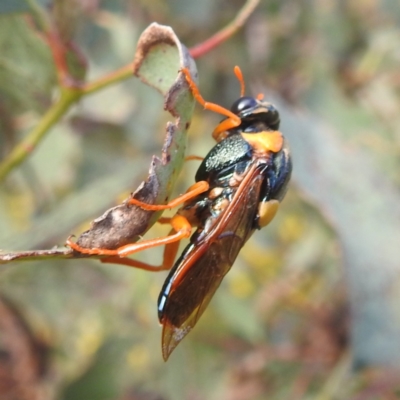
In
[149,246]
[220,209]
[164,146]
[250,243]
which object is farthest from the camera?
[250,243]

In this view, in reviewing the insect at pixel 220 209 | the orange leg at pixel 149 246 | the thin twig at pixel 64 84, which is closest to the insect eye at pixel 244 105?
the insect at pixel 220 209

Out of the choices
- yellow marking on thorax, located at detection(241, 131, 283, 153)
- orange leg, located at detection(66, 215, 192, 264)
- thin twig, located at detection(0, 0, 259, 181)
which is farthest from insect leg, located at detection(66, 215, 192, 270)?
thin twig, located at detection(0, 0, 259, 181)

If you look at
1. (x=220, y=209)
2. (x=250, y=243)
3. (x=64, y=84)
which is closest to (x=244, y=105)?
(x=220, y=209)

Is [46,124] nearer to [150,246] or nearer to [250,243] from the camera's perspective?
[150,246]

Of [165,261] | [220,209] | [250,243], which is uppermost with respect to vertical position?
[220,209]

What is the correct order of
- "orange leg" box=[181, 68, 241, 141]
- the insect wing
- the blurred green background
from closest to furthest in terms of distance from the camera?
the insect wing
"orange leg" box=[181, 68, 241, 141]
the blurred green background

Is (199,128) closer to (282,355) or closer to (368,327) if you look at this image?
(282,355)

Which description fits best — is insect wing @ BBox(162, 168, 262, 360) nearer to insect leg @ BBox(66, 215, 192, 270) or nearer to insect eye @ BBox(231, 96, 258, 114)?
insect leg @ BBox(66, 215, 192, 270)

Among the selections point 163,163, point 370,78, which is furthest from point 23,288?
point 370,78

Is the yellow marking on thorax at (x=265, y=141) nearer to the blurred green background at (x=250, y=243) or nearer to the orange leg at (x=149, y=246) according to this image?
the orange leg at (x=149, y=246)
